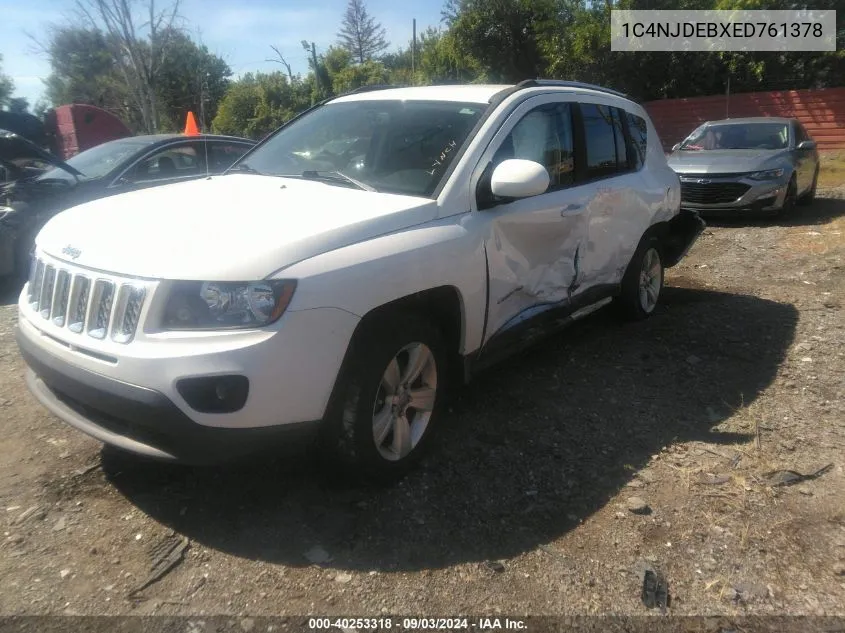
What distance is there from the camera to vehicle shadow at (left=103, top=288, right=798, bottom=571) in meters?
2.79

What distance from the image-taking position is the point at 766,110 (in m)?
21.3

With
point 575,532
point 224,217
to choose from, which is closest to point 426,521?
point 575,532

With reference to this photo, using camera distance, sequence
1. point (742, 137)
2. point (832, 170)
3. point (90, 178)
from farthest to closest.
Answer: point (832, 170) < point (742, 137) < point (90, 178)

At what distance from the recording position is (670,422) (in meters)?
3.88

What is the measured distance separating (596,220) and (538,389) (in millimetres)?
1155

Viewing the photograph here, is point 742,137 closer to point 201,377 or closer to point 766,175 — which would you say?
point 766,175

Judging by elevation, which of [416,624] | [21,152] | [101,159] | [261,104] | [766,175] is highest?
[261,104]

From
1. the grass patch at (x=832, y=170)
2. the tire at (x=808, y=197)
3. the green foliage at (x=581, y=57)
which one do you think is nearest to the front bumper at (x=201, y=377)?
A: the tire at (x=808, y=197)

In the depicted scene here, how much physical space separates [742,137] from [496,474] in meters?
9.74

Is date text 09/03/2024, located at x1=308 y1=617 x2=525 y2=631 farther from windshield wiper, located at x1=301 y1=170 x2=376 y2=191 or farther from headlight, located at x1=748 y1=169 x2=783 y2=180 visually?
headlight, located at x1=748 y1=169 x2=783 y2=180

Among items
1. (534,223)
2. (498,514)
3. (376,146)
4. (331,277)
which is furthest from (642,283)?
(331,277)

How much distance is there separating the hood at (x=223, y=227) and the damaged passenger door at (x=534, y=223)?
1.63ft

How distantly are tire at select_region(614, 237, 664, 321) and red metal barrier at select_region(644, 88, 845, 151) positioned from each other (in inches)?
678

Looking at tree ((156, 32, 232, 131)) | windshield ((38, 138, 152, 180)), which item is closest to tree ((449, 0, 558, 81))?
tree ((156, 32, 232, 131))
